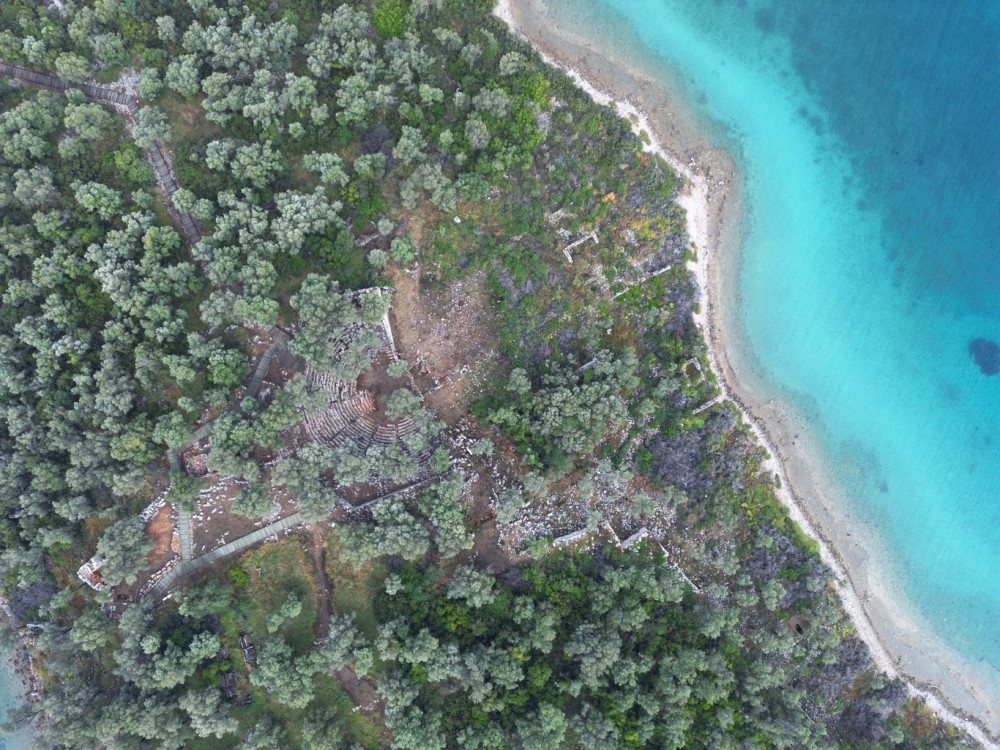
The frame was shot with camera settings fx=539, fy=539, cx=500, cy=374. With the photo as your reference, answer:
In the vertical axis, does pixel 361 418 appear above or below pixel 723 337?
below

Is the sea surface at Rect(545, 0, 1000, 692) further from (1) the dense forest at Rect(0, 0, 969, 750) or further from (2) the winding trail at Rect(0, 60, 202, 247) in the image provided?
(2) the winding trail at Rect(0, 60, 202, 247)

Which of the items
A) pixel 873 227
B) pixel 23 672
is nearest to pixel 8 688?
pixel 23 672

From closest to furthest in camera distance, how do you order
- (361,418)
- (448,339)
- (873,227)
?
(361,418) < (448,339) < (873,227)

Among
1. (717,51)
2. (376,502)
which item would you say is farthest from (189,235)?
(717,51)

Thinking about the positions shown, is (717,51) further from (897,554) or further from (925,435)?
(897,554)

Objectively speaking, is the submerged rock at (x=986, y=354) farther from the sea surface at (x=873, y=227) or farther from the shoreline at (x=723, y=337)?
the shoreline at (x=723, y=337)

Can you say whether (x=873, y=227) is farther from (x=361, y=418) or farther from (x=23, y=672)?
(x=23, y=672)
